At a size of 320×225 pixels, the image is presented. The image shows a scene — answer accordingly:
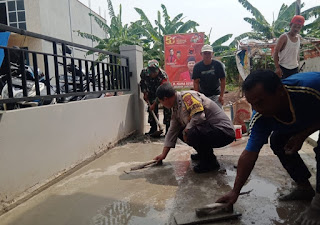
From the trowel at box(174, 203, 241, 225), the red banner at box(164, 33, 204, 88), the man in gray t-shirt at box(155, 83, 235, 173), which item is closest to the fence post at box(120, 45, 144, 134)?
the man in gray t-shirt at box(155, 83, 235, 173)

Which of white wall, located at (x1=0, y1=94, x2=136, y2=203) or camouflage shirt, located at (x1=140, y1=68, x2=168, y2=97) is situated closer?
white wall, located at (x1=0, y1=94, x2=136, y2=203)

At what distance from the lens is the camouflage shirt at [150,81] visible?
5.27m

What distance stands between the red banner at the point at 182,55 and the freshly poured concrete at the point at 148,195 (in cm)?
653

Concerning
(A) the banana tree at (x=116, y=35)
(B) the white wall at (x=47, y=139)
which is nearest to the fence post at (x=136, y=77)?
(B) the white wall at (x=47, y=139)

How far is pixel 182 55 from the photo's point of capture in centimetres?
983

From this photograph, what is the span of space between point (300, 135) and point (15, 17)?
42.5ft

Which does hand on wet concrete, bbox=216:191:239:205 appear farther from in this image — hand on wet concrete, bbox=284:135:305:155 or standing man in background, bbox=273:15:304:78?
standing man in background, bbox=273:15:304:78

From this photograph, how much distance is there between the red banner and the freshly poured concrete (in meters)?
6.53

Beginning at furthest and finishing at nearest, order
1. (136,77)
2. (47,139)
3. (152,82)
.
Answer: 1. (136,77)
2. (152,82)
3. (47,139)

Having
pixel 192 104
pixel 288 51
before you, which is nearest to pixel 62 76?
pixel 192 104

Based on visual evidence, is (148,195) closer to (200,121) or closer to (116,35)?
(200,121)

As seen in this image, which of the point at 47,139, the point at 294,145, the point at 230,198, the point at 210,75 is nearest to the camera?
the point at 230,198

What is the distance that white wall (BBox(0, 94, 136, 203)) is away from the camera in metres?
2.40

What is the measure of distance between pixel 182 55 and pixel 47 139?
7593 millimetres
